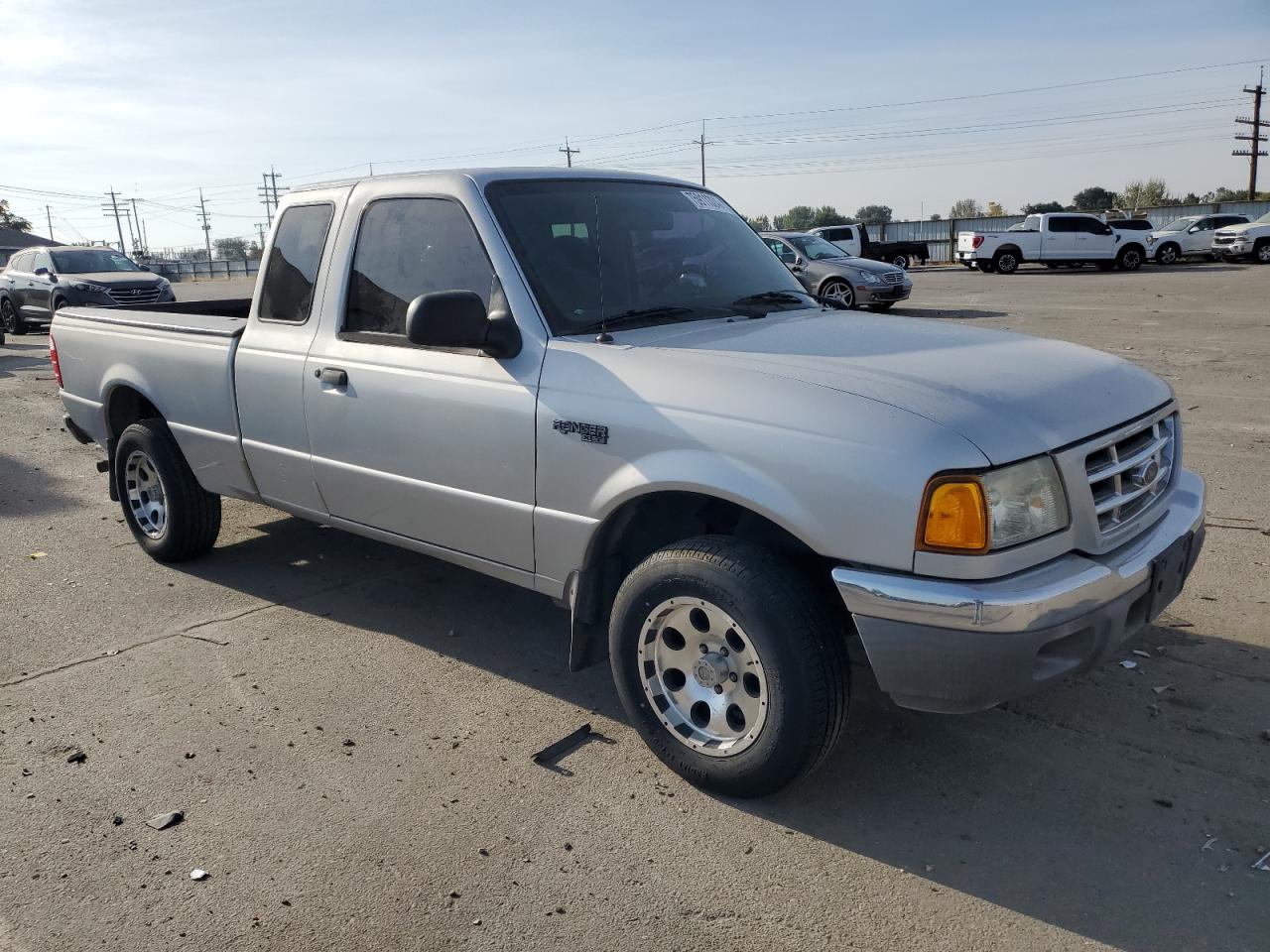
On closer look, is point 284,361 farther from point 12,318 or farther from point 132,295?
point 12,318

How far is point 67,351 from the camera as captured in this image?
6.03 m

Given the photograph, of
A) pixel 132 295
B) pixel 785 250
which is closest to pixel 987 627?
pixel 785 250

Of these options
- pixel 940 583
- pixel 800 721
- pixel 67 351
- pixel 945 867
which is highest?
pixel 67 351

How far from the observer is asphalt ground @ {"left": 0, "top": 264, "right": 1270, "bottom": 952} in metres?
2.74

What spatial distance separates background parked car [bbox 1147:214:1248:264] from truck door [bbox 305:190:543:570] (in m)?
32.9

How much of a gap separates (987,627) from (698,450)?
959mm

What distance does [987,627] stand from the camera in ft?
8.79

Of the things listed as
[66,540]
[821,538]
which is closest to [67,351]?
[66,540]

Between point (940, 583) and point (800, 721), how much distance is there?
23.3 inches

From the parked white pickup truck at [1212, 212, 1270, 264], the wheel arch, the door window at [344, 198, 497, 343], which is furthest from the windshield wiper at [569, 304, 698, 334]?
the parked white pickup truck at [1212, 212, 1270, 264]

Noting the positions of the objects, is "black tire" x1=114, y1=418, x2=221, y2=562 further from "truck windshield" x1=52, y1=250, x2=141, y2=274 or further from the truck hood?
Answer: "truck windshield" x1=52, y1=250, x2=141, y2=274

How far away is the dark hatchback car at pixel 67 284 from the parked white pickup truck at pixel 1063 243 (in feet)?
79.9

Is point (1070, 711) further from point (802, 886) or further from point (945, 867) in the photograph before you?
point (802, 886)

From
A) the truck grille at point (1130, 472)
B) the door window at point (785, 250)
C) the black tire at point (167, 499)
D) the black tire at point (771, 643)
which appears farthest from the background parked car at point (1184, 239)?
the black tire at point (771, 643)
